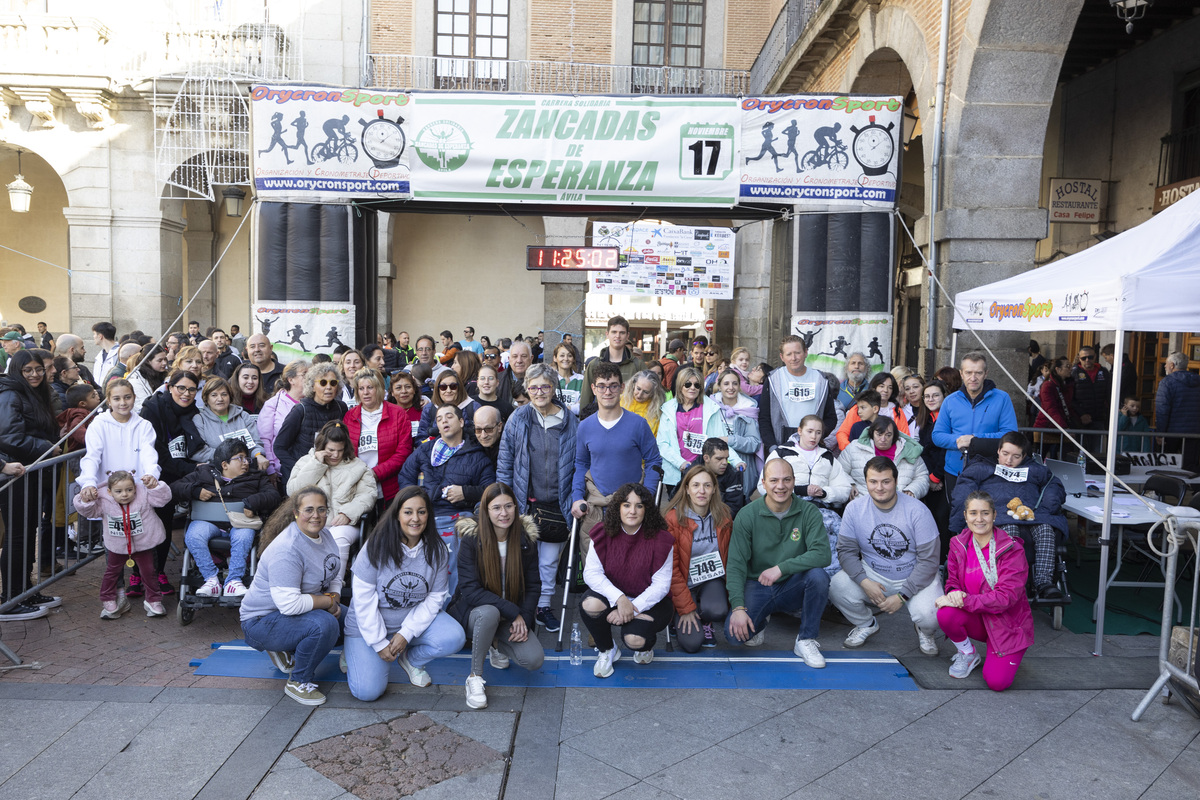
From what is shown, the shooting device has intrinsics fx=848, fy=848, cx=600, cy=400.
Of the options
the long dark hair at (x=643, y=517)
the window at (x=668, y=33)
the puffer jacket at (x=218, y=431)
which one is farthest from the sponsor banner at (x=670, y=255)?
the window at (x=668, y=33)

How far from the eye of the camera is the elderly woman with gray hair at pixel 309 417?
6496mm

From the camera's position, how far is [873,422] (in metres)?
6.72

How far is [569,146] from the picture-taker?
29.2 ft

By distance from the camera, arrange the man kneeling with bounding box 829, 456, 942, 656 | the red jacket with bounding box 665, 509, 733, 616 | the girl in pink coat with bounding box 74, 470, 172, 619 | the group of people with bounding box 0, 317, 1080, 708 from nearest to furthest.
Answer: the group of people with bounding box 0, 317, 1080, 708 → the red jacket with bounding box 665, 509, 733, 616 → the man kneeling with bounding box 829, 456, 942, 656 → the girl in pink coat with bounding box 74, 470, 172, 619

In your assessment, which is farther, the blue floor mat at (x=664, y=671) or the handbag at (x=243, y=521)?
the handbag at (x=243, y=521)

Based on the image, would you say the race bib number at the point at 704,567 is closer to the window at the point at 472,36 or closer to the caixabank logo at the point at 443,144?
the caixabank logo at the point at 443,144

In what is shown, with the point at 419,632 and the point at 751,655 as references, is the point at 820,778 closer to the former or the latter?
the point at 751,655

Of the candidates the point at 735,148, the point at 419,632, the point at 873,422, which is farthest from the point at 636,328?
the point at 419,632

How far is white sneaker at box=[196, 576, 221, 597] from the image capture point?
5824mm

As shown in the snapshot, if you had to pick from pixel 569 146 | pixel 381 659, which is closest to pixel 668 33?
pixel 569 146

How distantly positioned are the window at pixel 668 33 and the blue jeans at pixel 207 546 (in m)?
17.8

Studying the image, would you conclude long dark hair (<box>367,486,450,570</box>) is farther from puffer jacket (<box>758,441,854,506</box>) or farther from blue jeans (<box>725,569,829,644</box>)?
puffer jacket (<box>758,441,854,506</box>)

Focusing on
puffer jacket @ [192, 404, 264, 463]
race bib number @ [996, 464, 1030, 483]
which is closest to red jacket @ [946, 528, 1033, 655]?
race bib number @ [996, 464, 1030, 483]

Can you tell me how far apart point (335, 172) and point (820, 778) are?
7493mm
